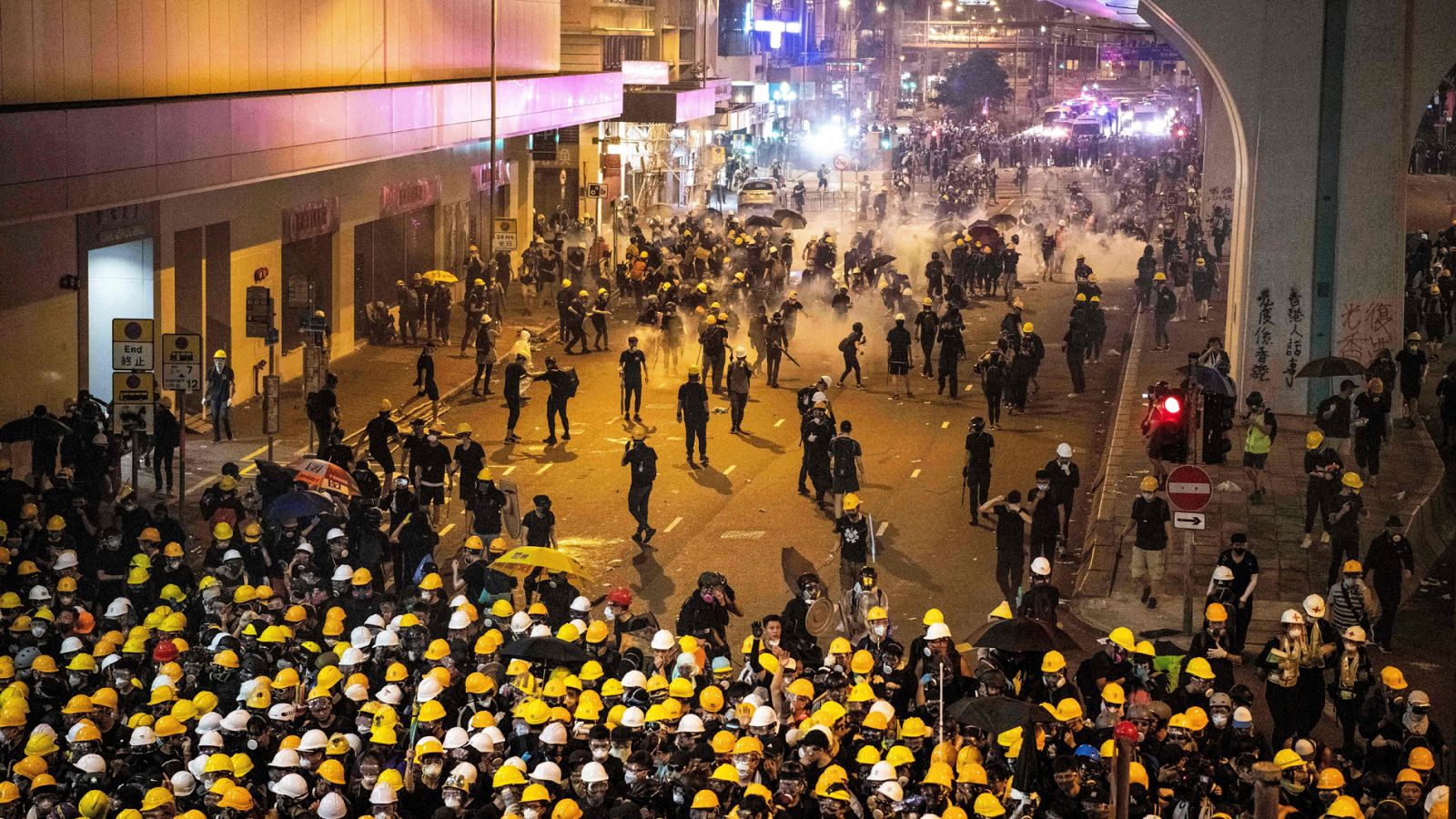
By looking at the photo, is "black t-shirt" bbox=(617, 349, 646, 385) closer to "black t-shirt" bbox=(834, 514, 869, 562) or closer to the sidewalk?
the sidewalk

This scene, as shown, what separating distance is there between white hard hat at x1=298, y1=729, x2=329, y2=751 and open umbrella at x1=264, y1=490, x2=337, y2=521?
22.9 feet

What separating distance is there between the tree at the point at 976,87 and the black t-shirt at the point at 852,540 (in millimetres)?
116392

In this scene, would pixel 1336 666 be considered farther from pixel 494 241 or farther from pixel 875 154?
pixel 875 154

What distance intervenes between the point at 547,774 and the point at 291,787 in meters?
1.49

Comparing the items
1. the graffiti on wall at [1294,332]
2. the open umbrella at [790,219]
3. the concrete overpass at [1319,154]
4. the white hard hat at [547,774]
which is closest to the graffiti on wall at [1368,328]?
the concrete overpass at [1319,154]

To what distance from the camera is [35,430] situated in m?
22.2

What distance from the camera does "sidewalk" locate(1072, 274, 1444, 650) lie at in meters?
19.4

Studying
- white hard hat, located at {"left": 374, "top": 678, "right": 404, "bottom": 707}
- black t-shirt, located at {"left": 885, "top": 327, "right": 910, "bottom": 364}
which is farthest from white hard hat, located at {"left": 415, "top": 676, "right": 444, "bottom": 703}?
black t-shirt, located at {"left": 885, "top": 327, "right": 910, "bottom": 364}

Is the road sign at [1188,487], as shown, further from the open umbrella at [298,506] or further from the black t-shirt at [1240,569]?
the open umbrella at [298,506]

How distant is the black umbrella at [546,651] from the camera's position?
45.0 ft

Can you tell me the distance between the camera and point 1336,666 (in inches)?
592

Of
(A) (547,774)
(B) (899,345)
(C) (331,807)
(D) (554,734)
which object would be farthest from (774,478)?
(C) (331,807)

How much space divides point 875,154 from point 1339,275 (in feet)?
229

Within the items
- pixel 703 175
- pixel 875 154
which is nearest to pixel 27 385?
pixel 703 175
